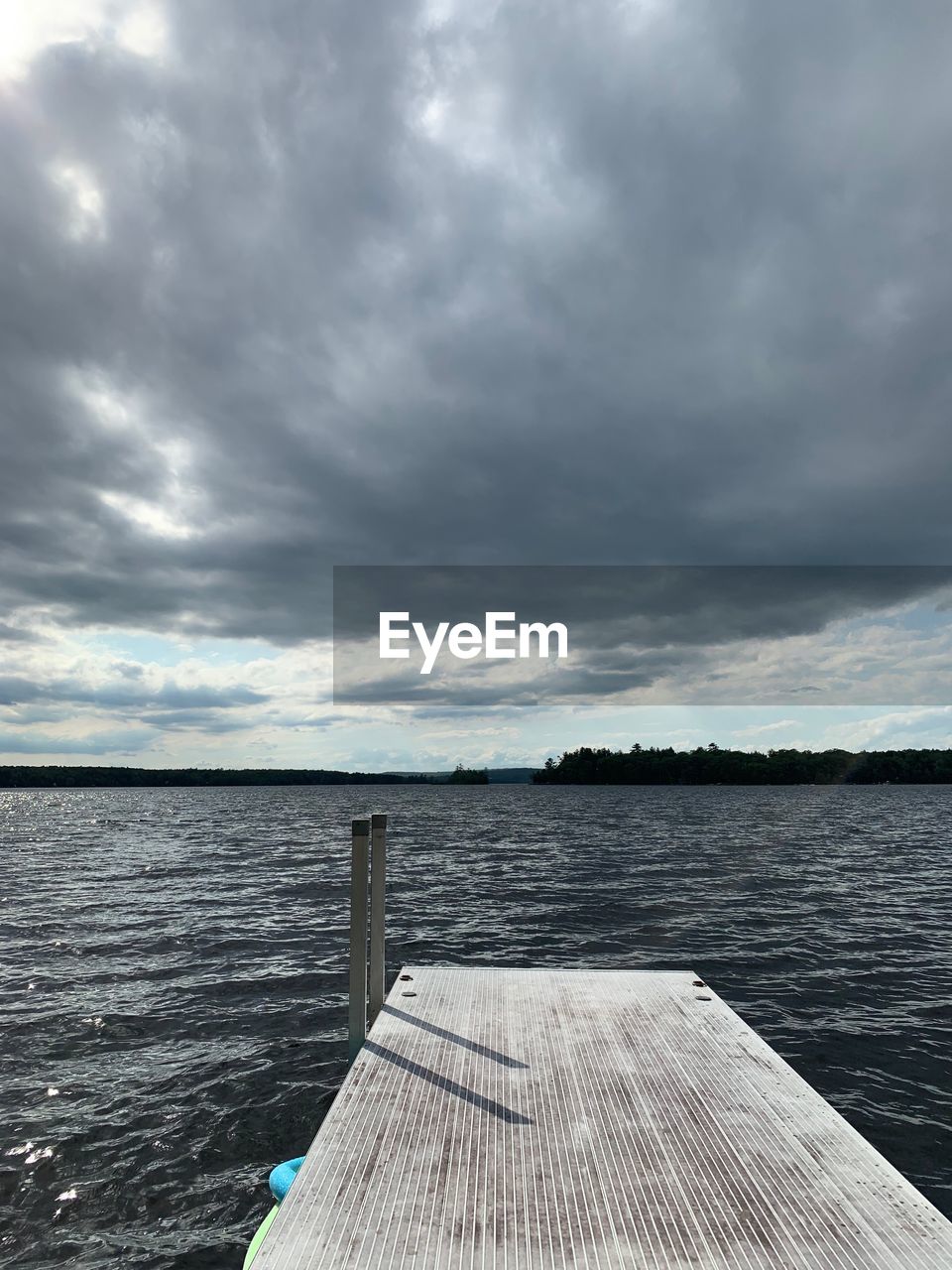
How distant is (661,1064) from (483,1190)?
7.84 feet

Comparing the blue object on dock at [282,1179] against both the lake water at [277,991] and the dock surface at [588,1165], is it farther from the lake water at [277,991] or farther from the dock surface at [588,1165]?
the dock surface at [588,1165]

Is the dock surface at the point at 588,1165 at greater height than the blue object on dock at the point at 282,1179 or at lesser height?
greater

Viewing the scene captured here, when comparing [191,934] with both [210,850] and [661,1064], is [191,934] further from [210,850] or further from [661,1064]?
[210,850]

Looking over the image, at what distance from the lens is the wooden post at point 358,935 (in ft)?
24.4

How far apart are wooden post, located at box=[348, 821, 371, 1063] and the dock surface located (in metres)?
0.53

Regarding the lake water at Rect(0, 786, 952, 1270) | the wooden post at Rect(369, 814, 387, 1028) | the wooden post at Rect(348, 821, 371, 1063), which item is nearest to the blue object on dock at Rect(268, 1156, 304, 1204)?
the lake water at Rect(0, 786, 952, 1270)

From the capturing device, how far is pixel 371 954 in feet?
26.6

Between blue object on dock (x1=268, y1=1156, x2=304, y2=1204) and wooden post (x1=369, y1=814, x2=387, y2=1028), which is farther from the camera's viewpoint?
wooden post (x1=369, y1=814, x2=387, y2=1028)

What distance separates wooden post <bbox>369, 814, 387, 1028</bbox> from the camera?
7969mm

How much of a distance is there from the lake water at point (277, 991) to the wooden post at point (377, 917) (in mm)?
1865

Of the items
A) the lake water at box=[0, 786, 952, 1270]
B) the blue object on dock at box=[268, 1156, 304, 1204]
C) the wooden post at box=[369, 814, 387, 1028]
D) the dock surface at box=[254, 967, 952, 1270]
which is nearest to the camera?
the dock surface at box=[254, 967, 952, 1270]

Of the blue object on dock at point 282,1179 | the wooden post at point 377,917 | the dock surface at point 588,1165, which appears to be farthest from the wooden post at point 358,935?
the blue object on dock at point 282,1179

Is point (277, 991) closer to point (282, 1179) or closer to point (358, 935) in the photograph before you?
point (358, 935)

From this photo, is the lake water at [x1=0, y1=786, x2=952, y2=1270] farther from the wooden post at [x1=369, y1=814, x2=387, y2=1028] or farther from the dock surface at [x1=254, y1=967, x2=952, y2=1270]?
the dock surface at [x1=254, y1=967, x2=952, y2=1270]
